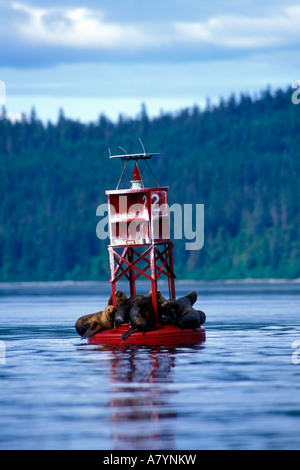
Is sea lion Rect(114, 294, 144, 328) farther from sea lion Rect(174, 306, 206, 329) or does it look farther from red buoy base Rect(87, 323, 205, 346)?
sea lion Rect(174, 306, 206, 329)

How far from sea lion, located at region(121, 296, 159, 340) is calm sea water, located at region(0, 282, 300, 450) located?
33.8 inches

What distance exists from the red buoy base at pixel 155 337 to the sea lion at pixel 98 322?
71 centimetres

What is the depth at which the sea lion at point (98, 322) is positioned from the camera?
47406mm

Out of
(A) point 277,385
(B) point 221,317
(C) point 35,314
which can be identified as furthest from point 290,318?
(A) point 277,385

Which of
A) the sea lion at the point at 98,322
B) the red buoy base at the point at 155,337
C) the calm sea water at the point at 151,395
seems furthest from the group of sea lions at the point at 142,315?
the calm sea water at the point at 151,395

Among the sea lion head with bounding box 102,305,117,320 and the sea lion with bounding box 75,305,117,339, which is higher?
the sea lion head with bounding box 102,305,117,320

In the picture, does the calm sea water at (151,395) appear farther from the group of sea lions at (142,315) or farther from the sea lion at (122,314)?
the sea lion at (122,314)

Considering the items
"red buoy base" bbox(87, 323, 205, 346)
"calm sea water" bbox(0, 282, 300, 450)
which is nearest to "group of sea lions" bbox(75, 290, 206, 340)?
"red buoy base" bbox(87, 323, 205, 346)

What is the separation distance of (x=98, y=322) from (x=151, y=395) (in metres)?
17.8

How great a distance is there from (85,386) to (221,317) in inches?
1683

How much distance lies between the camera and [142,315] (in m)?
45.2

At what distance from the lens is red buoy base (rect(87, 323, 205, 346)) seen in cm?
4553

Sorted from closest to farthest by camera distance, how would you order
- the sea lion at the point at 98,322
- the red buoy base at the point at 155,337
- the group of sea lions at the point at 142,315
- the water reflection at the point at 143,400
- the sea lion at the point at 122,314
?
the water reflection at the point at 143,400 → the group of sea lions at the point at 142,315 → the red buoy base at the point at 155,337 → the sea lion at the point at 122,314 → the sea lion at the point at 98,322
